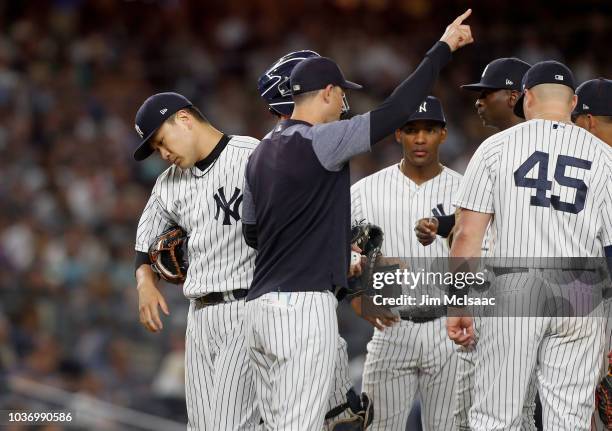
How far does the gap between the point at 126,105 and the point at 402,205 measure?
7.93 meters

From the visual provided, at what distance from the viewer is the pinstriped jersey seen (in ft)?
19.8

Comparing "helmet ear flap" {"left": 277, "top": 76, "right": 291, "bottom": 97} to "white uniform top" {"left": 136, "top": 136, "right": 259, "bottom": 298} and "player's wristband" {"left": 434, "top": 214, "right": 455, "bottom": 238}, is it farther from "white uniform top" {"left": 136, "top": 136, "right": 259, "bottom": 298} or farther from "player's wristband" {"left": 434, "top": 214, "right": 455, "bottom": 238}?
"player's wristband" {"left": 434, "top": 214, "right": 455, "bottom": 238}

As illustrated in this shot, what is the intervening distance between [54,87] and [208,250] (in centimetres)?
882

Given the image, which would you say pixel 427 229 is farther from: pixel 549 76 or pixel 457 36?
pixel 457 36

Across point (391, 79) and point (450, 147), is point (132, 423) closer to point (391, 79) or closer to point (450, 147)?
point (450, 147)

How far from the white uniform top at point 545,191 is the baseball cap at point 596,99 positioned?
0.77 m

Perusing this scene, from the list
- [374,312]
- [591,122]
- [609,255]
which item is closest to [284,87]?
[374,312]

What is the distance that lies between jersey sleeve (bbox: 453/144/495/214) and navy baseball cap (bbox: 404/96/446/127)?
3.17ft

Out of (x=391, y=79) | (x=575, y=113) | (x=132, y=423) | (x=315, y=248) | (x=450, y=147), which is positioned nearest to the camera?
(x=315, y=248)

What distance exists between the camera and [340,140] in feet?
15.1

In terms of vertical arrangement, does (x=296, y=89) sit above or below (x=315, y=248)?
above

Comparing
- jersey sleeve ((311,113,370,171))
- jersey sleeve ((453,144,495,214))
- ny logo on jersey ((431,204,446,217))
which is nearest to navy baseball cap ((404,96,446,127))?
ny logo on jersey ((431,204,446,217))

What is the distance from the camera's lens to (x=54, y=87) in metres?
13.6

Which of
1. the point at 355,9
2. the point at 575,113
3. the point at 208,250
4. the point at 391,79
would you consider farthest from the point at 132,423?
the point at 355,9
